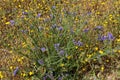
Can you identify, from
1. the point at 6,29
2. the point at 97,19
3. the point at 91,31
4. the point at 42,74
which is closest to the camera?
the point at 42,74

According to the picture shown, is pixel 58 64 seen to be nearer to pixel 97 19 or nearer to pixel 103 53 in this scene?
pixel 103 53

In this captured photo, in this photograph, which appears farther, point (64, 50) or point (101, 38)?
point (101, 38)

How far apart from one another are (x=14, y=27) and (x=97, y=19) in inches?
45.4

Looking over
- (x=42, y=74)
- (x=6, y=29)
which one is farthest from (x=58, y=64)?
(x=6, y=29)

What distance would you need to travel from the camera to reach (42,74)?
3082mm

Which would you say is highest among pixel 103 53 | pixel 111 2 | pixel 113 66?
pixel 111 2

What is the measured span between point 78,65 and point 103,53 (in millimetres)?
305

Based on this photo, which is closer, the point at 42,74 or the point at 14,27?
the point at 42,74

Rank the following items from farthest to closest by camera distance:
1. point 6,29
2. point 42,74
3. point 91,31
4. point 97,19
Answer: point 6,29 < point 97,19 < point 91,31 < point 42,74

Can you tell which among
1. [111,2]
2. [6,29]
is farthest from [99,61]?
[6,29]

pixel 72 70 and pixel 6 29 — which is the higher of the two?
pixel 6 29

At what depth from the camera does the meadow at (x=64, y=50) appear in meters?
3.15

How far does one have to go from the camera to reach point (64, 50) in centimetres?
317

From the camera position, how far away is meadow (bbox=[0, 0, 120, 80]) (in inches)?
124
